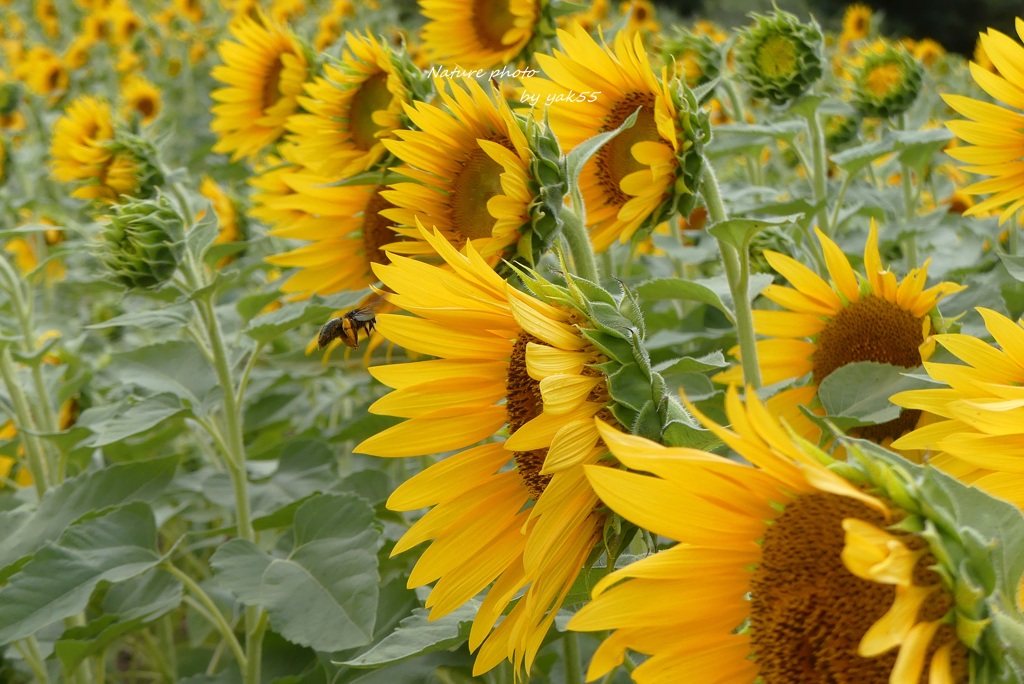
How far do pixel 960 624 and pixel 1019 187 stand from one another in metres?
0.69

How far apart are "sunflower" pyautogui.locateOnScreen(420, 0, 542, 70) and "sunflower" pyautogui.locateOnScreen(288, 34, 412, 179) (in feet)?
0.71

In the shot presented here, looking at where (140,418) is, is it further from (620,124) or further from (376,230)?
(620,124)

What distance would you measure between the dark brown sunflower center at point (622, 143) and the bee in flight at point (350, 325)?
30cm

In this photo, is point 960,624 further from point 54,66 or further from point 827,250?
point 54,66

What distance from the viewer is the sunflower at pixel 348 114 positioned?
1259 mm

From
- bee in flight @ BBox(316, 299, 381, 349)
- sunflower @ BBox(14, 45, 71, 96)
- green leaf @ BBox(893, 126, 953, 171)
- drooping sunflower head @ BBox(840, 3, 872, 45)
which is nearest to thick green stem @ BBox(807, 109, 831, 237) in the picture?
green leaf @ BBox(893, 126, 953, 171)

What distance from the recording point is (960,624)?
425mm

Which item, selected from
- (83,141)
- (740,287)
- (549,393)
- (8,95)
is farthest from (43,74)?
(549,393)

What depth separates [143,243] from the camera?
46.4 inches

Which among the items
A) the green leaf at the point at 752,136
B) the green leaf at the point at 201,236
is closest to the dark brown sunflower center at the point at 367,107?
the green leaf at the point at 201,236

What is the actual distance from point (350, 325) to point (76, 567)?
410mm

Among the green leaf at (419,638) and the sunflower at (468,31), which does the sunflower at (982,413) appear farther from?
the sunflower at (468,31)

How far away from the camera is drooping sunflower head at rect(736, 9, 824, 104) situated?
1350mm

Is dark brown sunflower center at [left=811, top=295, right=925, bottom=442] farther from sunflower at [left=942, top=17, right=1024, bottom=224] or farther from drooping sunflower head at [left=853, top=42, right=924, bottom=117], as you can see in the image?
drooping sunflower head at [left=853, top=42, right=924, bottom=117]
